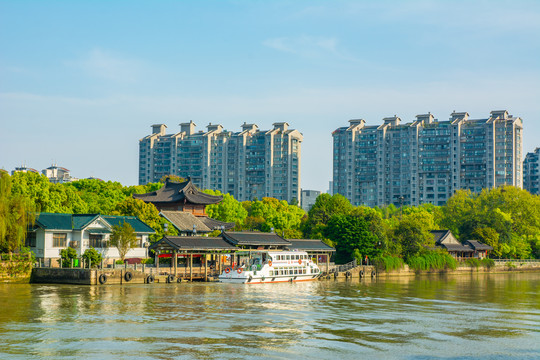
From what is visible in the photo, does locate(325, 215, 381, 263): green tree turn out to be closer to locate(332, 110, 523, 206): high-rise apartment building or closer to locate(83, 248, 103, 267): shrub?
locate(83, 248, 103, 267): shrub

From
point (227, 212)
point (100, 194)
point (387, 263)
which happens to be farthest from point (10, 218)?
point (227, 212)

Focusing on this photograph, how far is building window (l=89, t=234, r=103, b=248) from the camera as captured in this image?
69875 mm

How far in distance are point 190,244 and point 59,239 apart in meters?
13.4

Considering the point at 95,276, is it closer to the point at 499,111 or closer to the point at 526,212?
the point at 526,212

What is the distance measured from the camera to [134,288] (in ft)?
191

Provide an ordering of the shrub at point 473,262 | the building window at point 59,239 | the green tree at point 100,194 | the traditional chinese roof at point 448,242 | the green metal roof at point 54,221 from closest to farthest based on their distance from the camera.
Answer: the green metal roof at point 54,221 < the building window at point 59,239 < the green tree at point 100,194 < the traditional chinese roof at point 448,242 < the shrub at point 473,262

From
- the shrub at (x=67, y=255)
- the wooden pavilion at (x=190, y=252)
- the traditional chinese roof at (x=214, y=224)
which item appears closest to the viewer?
the shrub at (x=67, y=255)

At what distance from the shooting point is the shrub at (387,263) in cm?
8844

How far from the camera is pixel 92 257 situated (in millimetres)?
64375

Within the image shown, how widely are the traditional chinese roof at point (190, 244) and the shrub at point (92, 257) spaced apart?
20.6 feet

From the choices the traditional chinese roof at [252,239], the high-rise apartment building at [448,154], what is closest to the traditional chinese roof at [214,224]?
the traditional chinese roof at [252,239]

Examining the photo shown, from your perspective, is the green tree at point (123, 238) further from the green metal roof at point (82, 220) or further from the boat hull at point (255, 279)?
the boat hull at point (255, 279)

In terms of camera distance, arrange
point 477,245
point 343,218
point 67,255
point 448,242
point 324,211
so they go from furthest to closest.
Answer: point 477,245, point 448,242, point 324,211, point 343,218, point 67,255

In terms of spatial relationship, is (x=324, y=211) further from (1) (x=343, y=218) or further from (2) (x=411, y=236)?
(2) (x=411, y=236)
